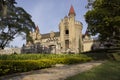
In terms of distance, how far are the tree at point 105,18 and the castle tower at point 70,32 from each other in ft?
121

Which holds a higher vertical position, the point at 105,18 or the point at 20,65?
the point at 105,18

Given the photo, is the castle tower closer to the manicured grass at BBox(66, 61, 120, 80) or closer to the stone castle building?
the stone castle building

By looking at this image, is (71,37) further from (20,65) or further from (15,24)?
(20,65)

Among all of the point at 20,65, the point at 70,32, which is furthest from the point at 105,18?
the point at 70,32

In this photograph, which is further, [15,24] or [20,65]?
[15,24]

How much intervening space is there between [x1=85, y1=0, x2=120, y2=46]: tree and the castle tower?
36.8 metres

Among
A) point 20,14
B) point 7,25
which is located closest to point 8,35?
point 7,25

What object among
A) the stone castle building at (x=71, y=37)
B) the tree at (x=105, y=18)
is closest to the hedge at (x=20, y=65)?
the tree at (x=105, y=18)

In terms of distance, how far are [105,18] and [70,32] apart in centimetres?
4656

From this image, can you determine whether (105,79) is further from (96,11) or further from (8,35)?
(8,35)

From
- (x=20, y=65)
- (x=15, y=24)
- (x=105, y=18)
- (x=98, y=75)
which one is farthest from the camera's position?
(x=15, y=24)

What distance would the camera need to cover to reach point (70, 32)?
73.8 m

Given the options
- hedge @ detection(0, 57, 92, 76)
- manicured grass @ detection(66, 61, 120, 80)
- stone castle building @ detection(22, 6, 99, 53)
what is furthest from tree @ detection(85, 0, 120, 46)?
stone castle building @ detection(22, 6, 99, 53)

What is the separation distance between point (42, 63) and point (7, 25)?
27.3 metres
